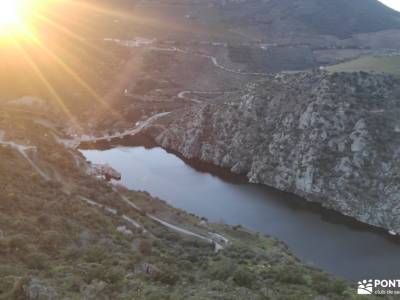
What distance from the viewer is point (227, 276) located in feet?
113

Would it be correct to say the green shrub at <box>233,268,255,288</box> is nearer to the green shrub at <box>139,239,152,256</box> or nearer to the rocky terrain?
the rocky terrain

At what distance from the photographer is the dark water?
54.2 meters

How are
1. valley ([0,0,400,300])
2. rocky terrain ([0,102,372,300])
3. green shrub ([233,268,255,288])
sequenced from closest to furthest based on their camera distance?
1. rocky terrain ([0,102,372,300])
2. valley ([0,0,400,300])
3. green shrub ([233,268,255,288])

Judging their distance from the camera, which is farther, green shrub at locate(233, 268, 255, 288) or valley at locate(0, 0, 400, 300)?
green shrub at locate(233, 268, 255, 288)

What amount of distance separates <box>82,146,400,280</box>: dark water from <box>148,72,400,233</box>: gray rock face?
3.21 metres

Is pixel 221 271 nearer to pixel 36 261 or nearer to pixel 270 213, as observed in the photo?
pixel 36 261

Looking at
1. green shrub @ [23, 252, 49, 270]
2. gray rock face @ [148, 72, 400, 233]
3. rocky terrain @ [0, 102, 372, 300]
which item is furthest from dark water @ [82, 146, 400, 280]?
green shrub @ [23, 252, 49, 270]

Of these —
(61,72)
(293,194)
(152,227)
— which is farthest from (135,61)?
(152,227)

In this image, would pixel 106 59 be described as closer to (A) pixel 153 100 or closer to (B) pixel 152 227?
(A) pixel 153 100

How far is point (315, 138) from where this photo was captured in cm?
8000

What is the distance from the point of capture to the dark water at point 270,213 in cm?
5425

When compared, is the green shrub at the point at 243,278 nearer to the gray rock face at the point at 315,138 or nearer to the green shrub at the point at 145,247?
the green shrub at the point at 145,247

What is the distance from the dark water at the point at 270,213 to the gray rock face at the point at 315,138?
3.21m

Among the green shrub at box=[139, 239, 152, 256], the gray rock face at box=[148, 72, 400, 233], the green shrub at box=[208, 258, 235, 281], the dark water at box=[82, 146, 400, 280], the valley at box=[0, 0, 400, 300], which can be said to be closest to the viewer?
the valley at box=[0, 0, 400, 300]
